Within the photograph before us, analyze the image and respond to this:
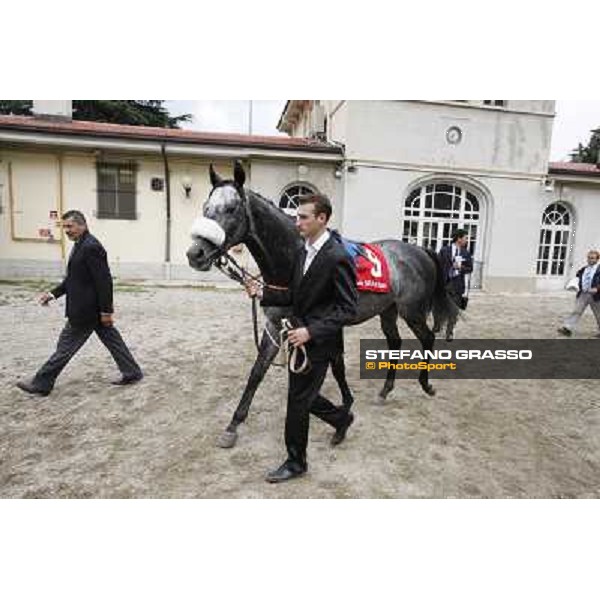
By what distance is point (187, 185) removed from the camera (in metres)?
12.0

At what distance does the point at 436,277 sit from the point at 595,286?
426 cm

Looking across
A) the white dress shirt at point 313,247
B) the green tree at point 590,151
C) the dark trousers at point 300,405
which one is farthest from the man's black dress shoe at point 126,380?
the green tree at point 590,151

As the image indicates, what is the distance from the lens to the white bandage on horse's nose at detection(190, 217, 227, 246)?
9.44 feet

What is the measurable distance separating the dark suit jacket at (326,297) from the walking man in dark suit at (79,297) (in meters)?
2.36

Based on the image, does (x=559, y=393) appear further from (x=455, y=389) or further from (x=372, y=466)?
(x=372, y=466)

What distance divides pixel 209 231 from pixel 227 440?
156 cm

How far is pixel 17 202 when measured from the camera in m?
11.9

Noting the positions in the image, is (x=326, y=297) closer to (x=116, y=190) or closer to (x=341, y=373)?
(x=341, y=373)

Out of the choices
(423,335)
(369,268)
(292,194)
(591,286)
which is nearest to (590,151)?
(292,194)

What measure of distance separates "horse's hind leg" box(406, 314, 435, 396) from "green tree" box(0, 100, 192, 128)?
21050 mm

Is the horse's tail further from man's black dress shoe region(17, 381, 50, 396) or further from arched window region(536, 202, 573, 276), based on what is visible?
arched window region(536, 202, 573, 276)

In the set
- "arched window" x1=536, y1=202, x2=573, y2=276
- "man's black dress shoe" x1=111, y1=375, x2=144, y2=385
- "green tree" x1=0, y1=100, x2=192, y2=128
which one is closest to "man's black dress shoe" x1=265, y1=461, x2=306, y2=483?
"man's black dress shoe" x1=111, y1=375, x2=144, y2=385

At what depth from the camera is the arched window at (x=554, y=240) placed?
1369 cm

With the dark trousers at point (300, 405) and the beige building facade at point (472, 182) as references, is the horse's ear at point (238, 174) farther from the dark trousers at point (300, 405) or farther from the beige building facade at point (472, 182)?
the beige building facade at point (472, 182)
